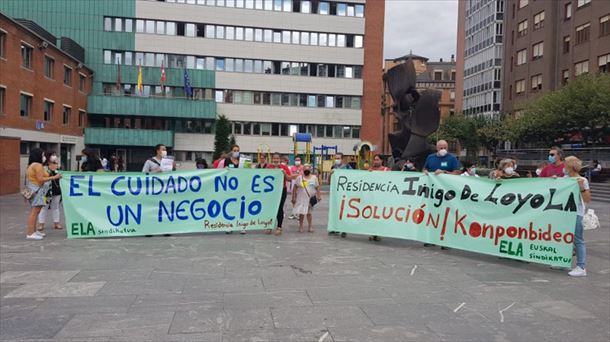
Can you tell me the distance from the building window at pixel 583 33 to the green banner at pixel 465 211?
153 feet

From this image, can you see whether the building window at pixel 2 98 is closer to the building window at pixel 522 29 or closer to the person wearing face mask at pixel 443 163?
the person wearing face mask at pixel 443 163

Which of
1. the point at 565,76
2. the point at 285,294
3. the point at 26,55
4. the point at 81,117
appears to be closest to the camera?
the point at 285,294

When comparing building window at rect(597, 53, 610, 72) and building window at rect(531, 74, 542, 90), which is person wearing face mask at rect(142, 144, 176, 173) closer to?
building window at rect(597, 53, 610, 72)

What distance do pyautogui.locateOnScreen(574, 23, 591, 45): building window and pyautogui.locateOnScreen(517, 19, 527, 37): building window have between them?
1000 centimetres

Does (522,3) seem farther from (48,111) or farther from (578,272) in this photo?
(578,272)

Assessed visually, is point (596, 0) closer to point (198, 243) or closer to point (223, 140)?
point (223, 140)

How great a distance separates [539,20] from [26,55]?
5031 centimetres

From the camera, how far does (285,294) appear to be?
607 cm

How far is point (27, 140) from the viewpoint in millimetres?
32688

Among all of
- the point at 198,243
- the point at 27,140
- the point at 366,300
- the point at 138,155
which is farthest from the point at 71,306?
the point at 138,155

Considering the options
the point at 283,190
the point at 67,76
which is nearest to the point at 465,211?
the point at 283,190

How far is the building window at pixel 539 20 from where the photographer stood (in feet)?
180

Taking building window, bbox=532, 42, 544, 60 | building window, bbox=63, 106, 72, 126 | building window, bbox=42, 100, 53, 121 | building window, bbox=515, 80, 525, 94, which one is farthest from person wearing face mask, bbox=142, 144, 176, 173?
building window, bbox=515, 80, 525, 94

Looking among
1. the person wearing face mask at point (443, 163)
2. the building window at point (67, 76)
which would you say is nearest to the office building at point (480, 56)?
the building window at point (67, 76)
